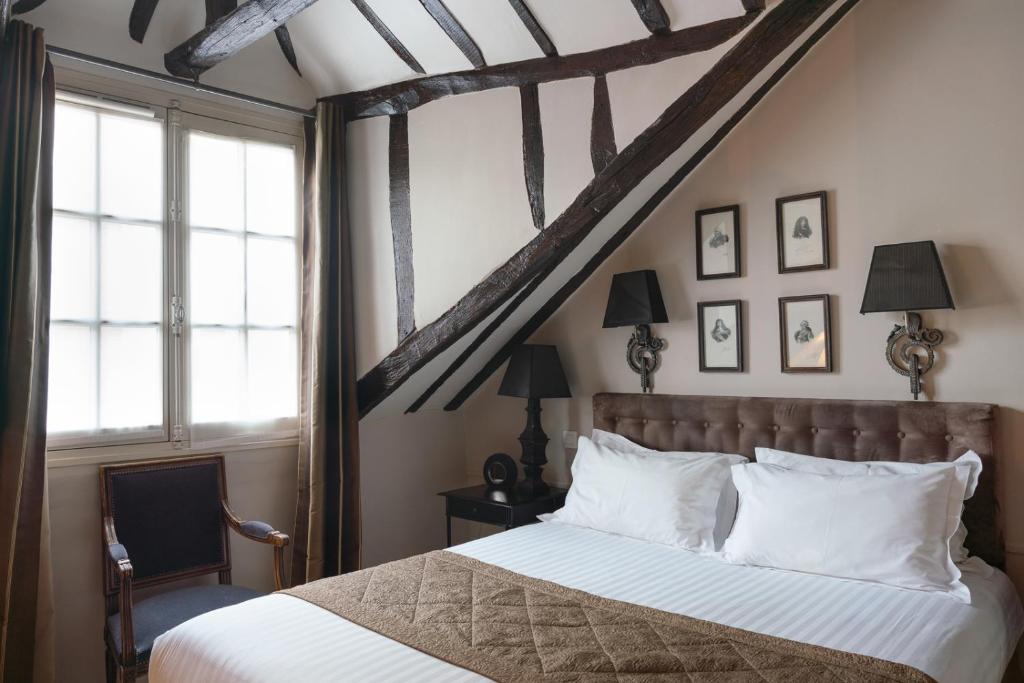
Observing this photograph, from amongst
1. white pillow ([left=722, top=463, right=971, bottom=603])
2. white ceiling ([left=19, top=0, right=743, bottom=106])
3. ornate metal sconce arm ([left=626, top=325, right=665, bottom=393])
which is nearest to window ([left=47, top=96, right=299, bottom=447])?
white ceiling ([left=19, top=0, right=743, bottom=106])

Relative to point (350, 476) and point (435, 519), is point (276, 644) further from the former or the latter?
point (435, 519)

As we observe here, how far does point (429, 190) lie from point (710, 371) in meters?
1.48

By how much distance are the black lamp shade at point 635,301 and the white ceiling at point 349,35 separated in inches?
42.9

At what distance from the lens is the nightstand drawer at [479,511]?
3561 mm

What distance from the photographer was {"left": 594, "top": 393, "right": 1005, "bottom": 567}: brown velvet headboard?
8.40ft

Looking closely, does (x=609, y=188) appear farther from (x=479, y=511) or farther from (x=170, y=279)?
(x=170, y=279)

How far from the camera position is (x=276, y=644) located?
1.95 meters

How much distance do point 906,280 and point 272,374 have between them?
265 cm

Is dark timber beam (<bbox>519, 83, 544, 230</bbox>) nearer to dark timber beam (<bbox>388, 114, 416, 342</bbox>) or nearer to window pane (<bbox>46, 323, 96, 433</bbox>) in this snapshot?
dark timber beam (<bbox>388, 114, 416, 342</bbox>)

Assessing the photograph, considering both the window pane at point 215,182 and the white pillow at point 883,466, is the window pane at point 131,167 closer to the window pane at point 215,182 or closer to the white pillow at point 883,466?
the window pane at point 215,182

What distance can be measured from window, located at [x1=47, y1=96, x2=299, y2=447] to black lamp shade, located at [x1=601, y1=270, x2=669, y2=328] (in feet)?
4.94

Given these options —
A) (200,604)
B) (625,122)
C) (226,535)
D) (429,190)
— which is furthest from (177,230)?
(625,122)

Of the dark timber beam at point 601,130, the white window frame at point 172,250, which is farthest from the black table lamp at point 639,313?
the white window frame at point 172,250

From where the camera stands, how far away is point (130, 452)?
9.93 feet
